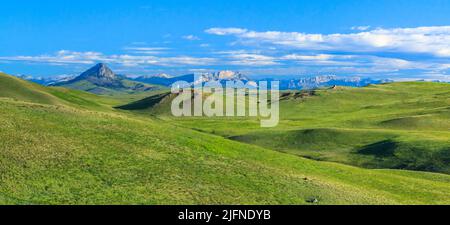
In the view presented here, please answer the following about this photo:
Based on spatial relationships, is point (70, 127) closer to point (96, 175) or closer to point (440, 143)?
point (96, 175)

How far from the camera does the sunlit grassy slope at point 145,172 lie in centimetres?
4053

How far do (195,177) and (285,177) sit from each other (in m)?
10.6

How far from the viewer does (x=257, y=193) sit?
145ft

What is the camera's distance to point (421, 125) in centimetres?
12575

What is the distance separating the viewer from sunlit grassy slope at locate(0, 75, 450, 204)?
133 ft

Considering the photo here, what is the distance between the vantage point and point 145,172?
4650 cm

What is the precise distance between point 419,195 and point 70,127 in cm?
4131

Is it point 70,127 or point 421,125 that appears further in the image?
point 421,125
